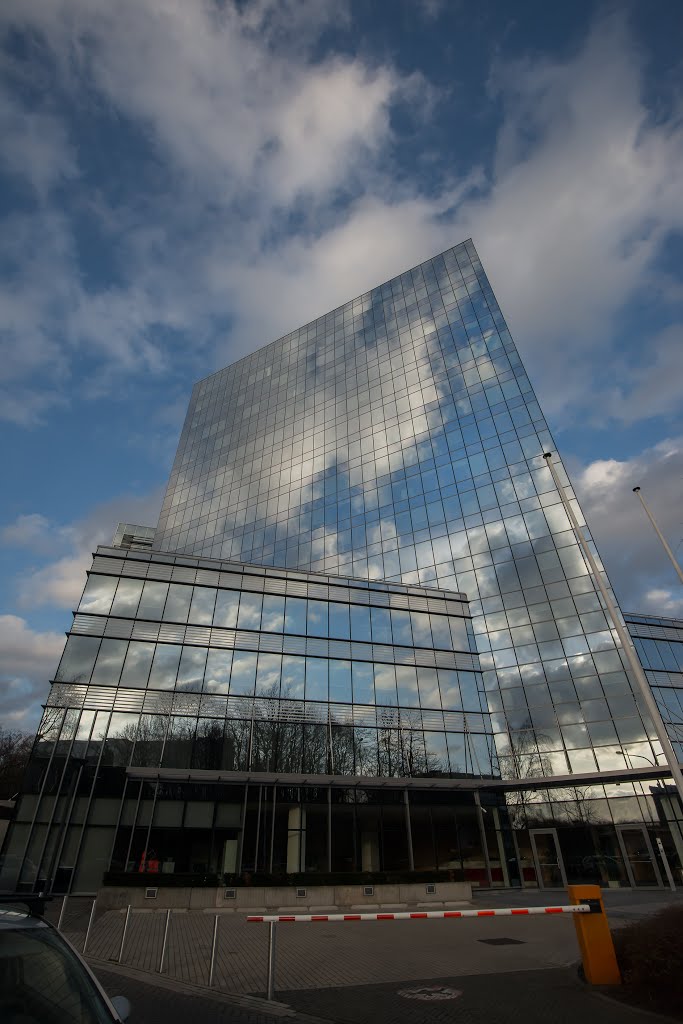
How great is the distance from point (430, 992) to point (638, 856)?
2474cm

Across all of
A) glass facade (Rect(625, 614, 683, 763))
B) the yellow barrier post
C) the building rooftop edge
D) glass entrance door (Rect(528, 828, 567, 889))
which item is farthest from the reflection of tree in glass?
the yellow barrier post

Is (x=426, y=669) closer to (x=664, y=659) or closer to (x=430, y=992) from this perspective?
(x=664, y=659)

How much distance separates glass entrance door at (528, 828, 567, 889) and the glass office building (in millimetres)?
124

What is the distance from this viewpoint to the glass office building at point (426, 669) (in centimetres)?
2659

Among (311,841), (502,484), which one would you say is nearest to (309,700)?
(311,841)

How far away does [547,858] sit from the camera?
29719mm

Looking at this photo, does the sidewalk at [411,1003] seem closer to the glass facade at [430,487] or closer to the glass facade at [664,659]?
the glass facade at [430,487]

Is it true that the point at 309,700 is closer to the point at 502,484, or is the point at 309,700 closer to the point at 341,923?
the point at 341,923

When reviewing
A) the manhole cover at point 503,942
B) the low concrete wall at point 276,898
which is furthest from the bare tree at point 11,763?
the manhole cover at point 503,942

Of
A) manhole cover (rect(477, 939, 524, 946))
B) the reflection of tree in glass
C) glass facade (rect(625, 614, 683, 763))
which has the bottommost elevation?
manhole cover (rect(477, 939, 524, 946))

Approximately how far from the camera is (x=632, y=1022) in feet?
24.6

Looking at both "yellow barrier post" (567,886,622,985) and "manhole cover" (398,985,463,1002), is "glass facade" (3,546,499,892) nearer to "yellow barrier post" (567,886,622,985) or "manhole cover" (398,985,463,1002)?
"manhole cover" (398,985,463,1002)

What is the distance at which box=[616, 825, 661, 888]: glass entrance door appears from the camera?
27234mm

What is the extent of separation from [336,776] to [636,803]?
1640 centimetres
